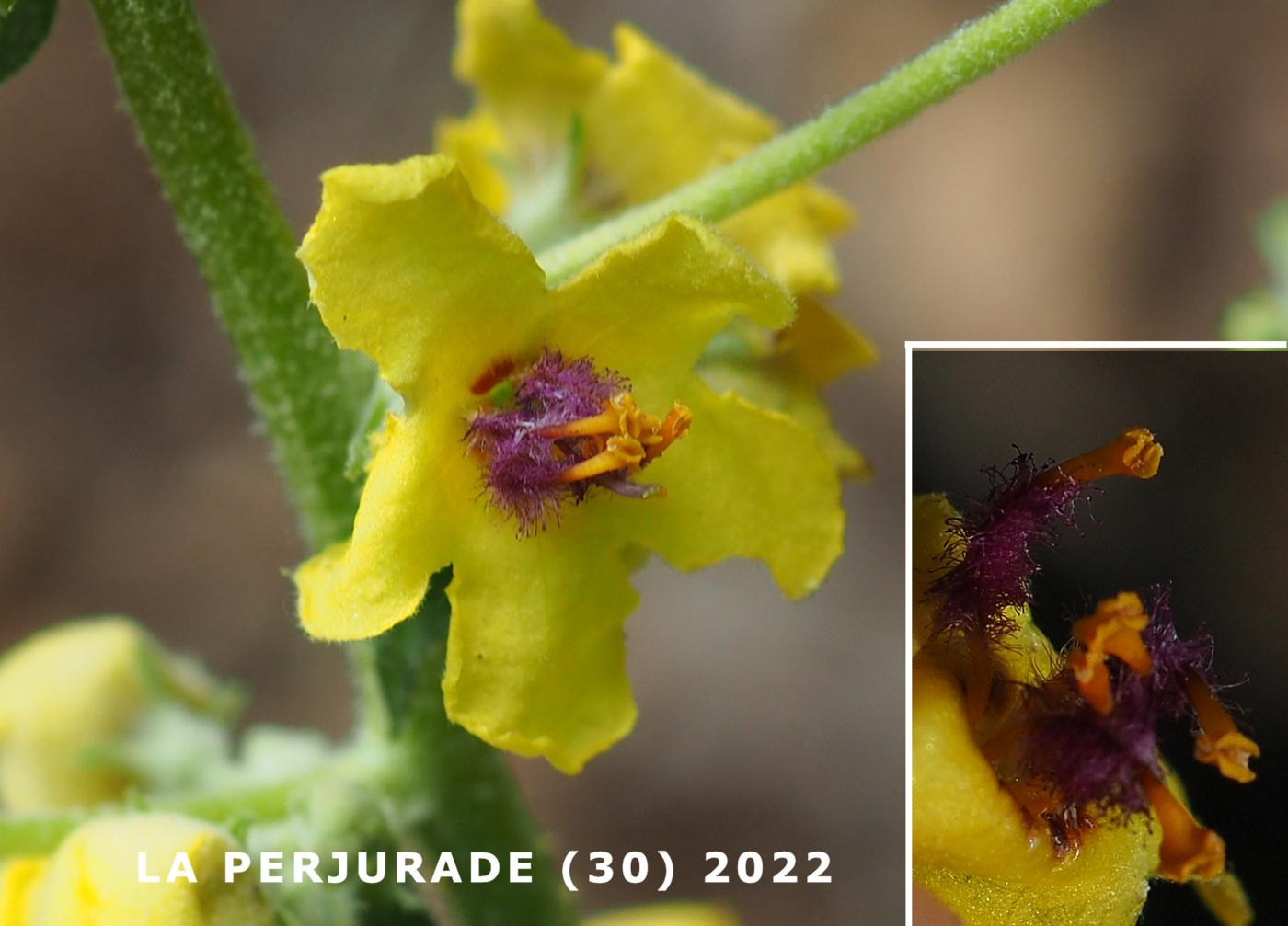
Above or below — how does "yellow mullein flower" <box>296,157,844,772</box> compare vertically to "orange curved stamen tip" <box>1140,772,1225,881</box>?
above

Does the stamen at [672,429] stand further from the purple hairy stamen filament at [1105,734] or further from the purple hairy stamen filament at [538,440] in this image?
the purple hairy stamen filament at [1105,734]

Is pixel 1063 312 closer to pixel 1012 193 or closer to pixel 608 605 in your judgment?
pixel 1012 193

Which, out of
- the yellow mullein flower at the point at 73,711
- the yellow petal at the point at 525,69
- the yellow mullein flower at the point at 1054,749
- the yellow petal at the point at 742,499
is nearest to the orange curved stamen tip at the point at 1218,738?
the yellow mullein flower at the point at 1054,749

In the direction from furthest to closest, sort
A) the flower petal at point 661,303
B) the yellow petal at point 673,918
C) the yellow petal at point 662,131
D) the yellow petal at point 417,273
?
the yellow petal at point 673,918
the yellow petal at point 662,131
the flower petal at point 661,303
the yellow petal at point 417,273

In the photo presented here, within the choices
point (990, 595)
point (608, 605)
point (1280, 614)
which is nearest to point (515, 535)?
point (608, 605)

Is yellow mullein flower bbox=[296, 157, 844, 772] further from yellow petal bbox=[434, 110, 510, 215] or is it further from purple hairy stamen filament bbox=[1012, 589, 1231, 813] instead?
yellow petal bbox=[434, 110, 510, 215]

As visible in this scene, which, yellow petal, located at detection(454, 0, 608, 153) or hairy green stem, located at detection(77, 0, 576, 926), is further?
yellow petal, located at detection(454, 0, 608, 153)

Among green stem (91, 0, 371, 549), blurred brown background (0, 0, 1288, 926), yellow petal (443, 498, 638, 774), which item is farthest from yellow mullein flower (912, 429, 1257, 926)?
blurred brown background (0, 0, 1288, 926)
